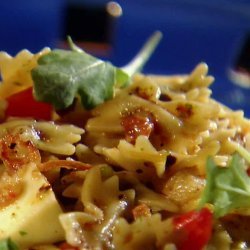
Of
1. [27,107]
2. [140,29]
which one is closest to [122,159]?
[27,107]

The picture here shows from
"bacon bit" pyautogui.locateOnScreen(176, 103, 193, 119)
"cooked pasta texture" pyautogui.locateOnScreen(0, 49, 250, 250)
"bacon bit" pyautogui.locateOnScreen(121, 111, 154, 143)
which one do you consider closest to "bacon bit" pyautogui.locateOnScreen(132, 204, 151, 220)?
"cooked pasta texture" pyautogui.locateOnScreen(0, 49, 250, 250)

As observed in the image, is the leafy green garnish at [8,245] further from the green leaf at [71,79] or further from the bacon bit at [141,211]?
the green leaf at [71,79]

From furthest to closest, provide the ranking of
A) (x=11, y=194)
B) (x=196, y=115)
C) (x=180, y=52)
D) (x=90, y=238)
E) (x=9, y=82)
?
(x=180, y=52)
(x=9, y=82)
(x=196, y=115)
(x=11, y=194)
(x=90, y=238)

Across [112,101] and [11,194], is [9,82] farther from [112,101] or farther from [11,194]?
[11,194]

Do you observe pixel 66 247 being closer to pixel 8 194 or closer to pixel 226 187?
pixel 8 194

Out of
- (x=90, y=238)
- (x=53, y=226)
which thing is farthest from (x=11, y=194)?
(x=90, y=238)
